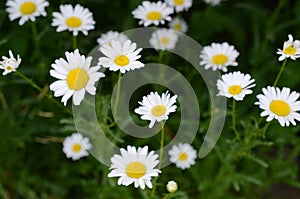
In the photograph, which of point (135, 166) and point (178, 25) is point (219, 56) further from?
point (135, 166)

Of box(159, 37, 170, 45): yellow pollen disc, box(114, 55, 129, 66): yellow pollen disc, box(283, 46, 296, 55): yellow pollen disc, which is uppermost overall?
box(159, 37, 170, 45): yellow pollen disc

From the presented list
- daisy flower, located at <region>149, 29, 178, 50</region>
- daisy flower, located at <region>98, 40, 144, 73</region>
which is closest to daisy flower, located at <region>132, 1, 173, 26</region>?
daisy flower, located at <region>149, 29, 178, 50</region>

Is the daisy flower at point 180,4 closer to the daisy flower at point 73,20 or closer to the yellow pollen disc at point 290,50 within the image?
the daisy flower at point 73,20

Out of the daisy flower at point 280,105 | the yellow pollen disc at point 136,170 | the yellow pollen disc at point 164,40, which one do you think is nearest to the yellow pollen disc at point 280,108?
the daisy flower at point 280,105

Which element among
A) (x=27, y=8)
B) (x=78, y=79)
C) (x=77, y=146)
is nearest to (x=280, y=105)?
(x=78, y=79)

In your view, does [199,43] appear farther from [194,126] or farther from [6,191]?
[6,191]

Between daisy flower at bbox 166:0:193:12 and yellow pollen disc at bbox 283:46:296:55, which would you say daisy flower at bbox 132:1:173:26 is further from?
yellow pollen disc at bbox 283:46:296:55
